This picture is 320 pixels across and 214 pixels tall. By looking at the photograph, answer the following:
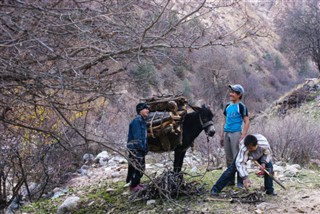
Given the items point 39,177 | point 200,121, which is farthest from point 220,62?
point 200,121

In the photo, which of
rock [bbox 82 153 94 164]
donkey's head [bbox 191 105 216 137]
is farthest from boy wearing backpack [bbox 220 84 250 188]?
rock [bbox 82 153 94 164]

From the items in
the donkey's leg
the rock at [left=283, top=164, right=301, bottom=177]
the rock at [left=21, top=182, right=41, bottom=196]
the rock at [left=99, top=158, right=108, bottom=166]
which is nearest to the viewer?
the donkey's leg

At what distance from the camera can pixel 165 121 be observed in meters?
6.79

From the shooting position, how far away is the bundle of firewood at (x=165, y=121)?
679 centimetres

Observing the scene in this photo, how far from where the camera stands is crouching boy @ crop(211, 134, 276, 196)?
639 cm

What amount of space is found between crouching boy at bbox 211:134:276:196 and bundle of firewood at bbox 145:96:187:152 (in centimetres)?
91

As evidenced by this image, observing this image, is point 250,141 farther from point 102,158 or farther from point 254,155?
point 102,158

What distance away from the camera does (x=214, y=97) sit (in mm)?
27562

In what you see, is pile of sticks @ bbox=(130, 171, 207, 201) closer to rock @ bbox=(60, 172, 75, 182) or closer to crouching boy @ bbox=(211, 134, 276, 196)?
crouching boy @ bbox=(211, 134, 276, 196)

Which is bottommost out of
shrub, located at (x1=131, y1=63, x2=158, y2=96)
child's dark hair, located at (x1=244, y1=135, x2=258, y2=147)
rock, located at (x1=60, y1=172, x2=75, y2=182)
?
rock, located at (x1=60, y1=172, x2=75, y2=182)

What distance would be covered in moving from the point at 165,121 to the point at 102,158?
20.4ft

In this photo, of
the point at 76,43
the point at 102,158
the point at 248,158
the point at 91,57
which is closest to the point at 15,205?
the point at 102,158

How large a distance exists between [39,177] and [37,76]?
689cm

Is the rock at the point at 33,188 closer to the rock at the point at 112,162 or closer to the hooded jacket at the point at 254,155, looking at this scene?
the rock at the point at 112,162
